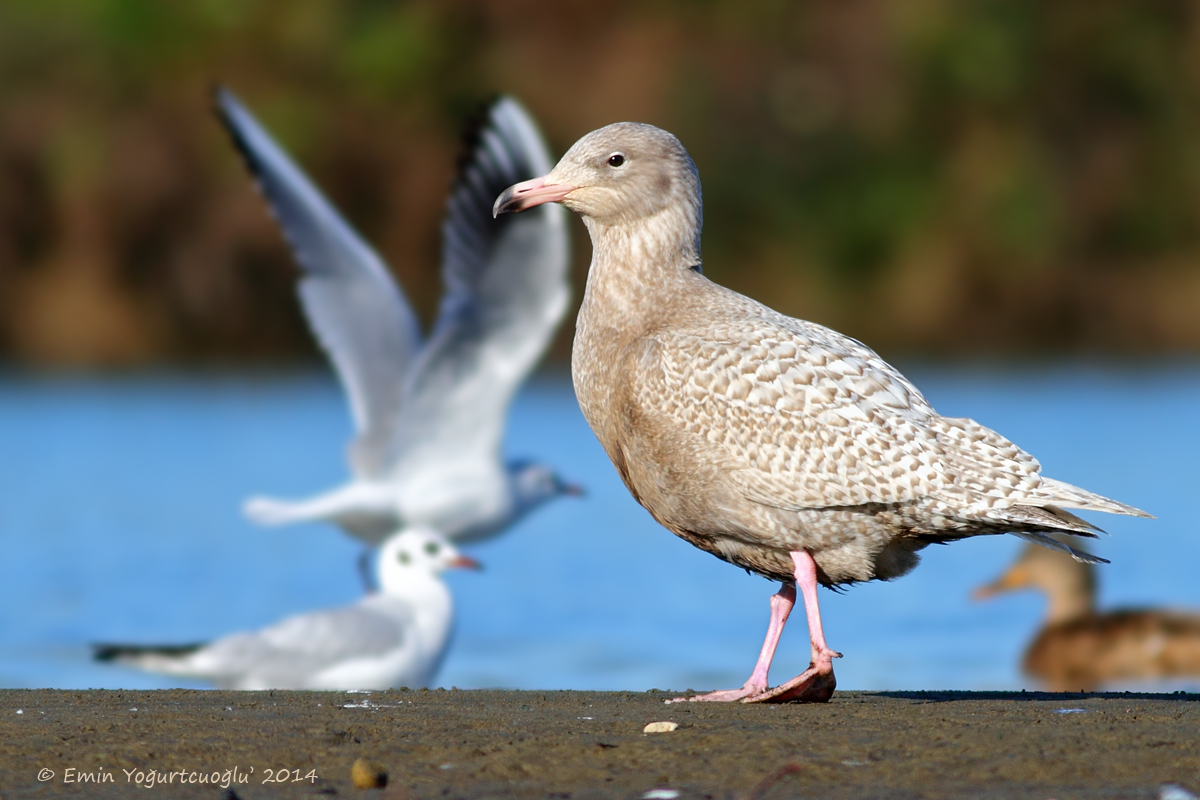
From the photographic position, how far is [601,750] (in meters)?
4.44

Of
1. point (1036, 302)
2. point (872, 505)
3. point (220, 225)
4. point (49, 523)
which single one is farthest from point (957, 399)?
point (872, 505)

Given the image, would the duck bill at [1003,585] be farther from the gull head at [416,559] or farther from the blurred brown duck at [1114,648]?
the gull head at [416,559]

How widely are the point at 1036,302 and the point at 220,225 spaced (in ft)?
41.5

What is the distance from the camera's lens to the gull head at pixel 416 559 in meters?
10.8

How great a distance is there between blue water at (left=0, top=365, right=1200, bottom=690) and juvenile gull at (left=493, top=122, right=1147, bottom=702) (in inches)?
172

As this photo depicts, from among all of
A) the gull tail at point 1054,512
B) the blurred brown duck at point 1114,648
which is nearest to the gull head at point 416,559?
the blurred brown duck at point 1114,648

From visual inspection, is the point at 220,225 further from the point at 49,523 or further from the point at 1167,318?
the point at 1167,318

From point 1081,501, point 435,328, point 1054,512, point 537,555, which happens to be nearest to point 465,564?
point 435,328

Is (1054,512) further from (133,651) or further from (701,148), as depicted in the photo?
(701,148)

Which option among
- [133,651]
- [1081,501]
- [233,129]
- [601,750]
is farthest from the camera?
[233,129]

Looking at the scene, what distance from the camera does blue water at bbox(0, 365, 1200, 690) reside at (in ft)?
36.6

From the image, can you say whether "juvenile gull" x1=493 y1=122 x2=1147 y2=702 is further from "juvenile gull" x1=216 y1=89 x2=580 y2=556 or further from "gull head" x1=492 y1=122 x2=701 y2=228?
"juvenile gull" x1=216 y1=89 x2=580 y2=556

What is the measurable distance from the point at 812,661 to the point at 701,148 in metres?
24.0

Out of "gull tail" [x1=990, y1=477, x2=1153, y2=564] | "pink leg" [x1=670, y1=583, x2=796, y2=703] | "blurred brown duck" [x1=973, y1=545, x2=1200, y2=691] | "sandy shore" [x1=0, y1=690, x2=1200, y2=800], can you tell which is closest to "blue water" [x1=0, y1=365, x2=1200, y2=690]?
"blurred brown duck" [x1=973, y1=545, x2=1200, y2=691]
